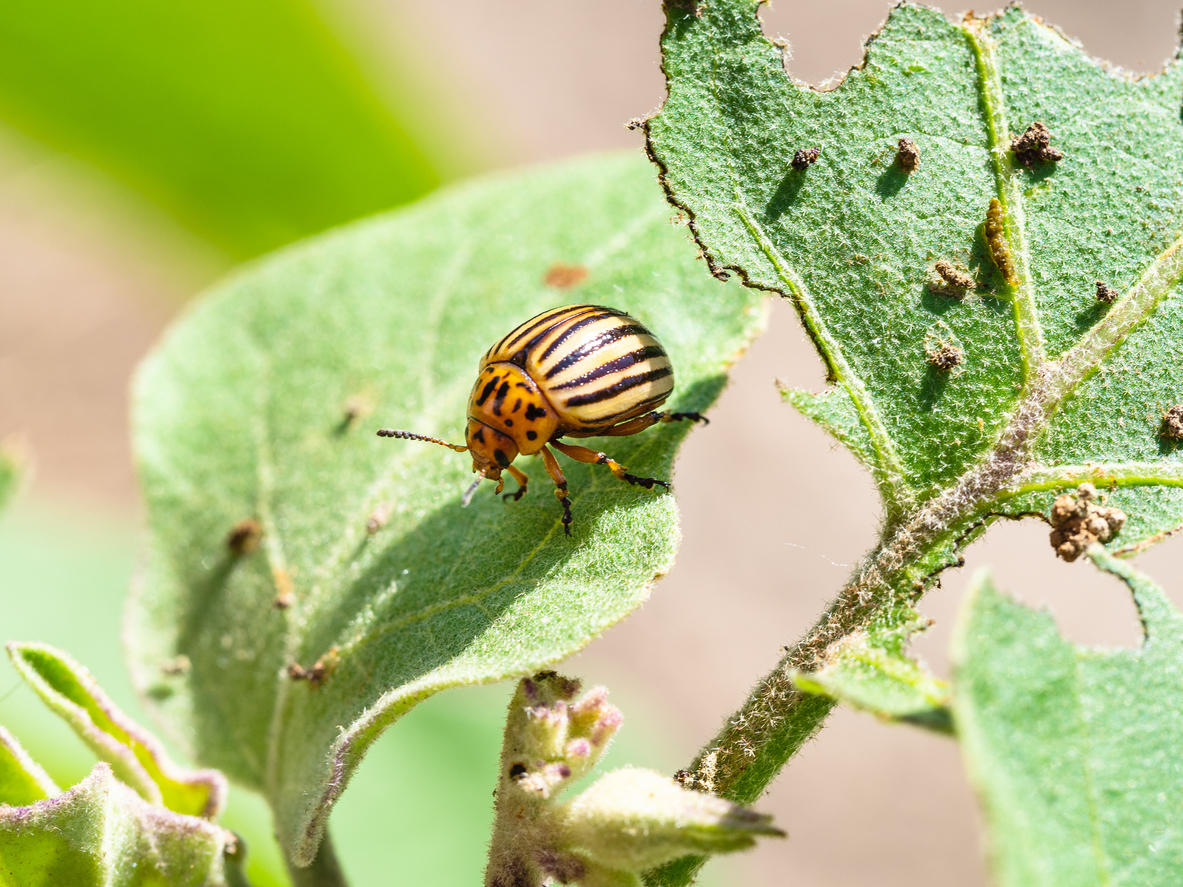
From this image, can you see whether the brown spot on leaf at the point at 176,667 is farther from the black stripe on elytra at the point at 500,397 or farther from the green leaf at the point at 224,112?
the green leaf at the point at 224,112

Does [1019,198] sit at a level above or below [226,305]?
below

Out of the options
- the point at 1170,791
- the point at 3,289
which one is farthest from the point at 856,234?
the point at 3,289

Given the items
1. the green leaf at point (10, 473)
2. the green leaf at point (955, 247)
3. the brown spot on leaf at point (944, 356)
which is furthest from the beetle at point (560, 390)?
the green leaf at point (10, 473)

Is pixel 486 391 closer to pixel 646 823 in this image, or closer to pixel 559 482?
pixel 559 482

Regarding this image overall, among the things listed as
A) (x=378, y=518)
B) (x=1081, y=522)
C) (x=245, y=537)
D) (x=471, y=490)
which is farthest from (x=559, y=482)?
(x=1081, y=522)

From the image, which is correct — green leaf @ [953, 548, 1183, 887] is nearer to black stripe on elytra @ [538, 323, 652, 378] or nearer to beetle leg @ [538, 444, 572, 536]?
beetle leg @ [538, 444, 572, 536]

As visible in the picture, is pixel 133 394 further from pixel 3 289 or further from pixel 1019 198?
pixel 3 289

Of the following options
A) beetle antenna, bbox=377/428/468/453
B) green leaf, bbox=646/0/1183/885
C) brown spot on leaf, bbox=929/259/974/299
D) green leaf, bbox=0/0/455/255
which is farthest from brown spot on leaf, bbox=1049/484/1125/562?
green leaf, bbox=0/0/455/255
